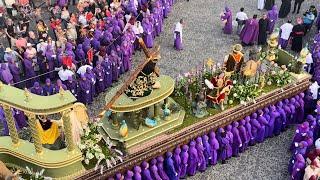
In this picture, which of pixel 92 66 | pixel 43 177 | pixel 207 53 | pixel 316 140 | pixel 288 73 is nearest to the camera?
pixel 43 177

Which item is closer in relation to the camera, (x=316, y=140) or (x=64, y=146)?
(x=64, y=146)

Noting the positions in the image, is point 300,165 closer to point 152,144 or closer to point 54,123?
point 152,144

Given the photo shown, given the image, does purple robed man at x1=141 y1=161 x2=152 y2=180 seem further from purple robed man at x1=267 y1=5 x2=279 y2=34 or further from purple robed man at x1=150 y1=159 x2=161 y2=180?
purple robed man at x1=267 y1=5 x2=279 y2=34

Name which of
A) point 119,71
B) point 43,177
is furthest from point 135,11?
point 43,177

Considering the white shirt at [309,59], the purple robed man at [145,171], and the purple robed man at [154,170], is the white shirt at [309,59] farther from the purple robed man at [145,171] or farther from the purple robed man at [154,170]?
the purple robed man at [145,171]

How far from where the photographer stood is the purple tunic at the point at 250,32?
62.4 feet

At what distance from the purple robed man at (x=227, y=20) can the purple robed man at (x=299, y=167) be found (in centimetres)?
816

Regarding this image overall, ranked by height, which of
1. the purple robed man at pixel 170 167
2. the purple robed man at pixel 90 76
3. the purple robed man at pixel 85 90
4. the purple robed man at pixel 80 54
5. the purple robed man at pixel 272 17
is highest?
the purple robed man at pixel 272 17

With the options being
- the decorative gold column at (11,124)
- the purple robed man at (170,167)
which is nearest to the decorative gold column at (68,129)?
the decorative gold column at (11,124)

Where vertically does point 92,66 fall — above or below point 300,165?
above

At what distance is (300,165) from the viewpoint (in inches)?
504

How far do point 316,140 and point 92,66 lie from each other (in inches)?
293

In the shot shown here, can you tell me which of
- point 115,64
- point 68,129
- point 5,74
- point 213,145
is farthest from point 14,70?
point 213,145

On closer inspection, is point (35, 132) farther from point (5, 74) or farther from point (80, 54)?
point (80, 54)
